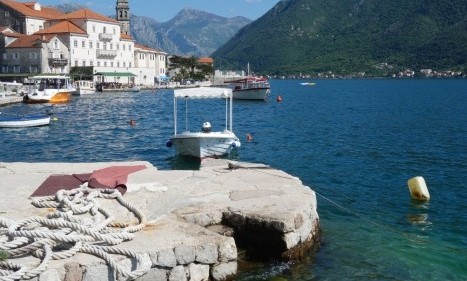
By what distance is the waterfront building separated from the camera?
9831 cm

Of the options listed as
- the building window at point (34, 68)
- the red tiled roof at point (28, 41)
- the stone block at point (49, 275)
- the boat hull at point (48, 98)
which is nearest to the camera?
the stone block at point (49, 275)

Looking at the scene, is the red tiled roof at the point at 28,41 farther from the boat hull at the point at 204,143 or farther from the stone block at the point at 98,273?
the stone block at the point at 98,273

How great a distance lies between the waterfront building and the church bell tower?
238mm

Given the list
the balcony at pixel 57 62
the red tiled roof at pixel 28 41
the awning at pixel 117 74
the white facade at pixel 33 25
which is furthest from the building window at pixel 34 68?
the white facade at pixel 33 25

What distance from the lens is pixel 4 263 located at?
26.8 ft

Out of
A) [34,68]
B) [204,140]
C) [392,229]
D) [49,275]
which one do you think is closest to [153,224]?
[49,275]

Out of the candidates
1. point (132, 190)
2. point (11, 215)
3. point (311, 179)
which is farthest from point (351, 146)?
point (11, 215)

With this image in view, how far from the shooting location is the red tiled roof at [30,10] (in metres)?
111

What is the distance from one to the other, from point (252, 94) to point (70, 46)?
41.7m

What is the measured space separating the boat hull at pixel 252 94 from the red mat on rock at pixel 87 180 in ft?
214

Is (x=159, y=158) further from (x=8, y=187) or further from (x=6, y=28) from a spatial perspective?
(x=6, y=28)

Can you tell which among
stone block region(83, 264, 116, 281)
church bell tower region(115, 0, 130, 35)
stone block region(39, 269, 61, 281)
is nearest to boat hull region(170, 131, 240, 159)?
stone block region(83, 264, 116, 281)

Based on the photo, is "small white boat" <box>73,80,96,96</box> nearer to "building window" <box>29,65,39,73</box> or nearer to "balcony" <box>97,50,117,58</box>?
"building window" <box>29,65,39,73</box>

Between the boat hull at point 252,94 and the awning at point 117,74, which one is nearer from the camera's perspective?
the boat hull at point 252,94
